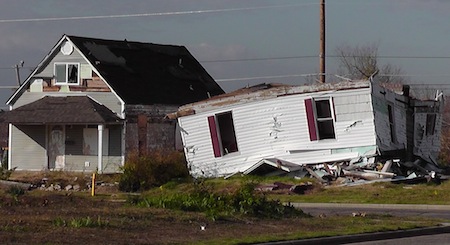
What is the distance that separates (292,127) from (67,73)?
14970 mm

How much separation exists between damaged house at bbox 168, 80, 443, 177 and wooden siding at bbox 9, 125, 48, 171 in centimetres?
1045

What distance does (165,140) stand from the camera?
46250 millimetres

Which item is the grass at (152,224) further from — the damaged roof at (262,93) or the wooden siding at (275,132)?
the damaged roof at (262,93)

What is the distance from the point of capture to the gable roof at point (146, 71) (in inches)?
1786

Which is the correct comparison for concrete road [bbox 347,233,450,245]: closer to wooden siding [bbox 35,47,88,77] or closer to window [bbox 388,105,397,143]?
window [bbox 388,105,397,143]

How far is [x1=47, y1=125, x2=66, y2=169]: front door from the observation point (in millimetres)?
45812

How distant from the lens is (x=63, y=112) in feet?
146

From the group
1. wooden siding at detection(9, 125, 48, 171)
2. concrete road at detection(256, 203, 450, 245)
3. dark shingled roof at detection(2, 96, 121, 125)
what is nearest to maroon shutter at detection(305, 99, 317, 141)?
concrete road at detection(256, 203, 450, 245)

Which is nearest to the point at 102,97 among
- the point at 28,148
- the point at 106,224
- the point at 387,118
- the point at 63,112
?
the point at 63,112

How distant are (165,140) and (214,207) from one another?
999 inches

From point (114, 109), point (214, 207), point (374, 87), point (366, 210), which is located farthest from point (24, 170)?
point (214, 207)

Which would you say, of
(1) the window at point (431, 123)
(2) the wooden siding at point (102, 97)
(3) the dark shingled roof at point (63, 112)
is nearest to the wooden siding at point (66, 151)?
(2) the wooden siding at point (102, 97)

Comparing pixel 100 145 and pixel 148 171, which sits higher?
pixel 100 145

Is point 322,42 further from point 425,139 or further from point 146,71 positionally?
point 146,71
